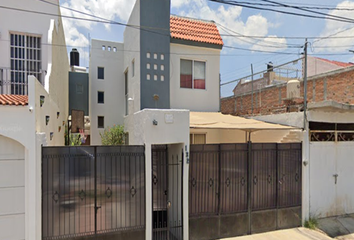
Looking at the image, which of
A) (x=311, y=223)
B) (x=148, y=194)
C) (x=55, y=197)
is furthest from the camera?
(x=311, y=223)

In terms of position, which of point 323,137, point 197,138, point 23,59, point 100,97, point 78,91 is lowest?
point 197,138

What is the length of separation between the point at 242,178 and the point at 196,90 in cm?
539

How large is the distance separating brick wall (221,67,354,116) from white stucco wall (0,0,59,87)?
11218 mm

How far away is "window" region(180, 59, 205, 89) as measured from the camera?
1117cm

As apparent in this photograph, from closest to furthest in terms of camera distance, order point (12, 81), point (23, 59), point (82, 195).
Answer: point (82, 195) → point (12, 81) → point (23, 59)

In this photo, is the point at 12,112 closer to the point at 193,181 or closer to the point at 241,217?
the point at 193,181

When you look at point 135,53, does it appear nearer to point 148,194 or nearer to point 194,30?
point 194,30

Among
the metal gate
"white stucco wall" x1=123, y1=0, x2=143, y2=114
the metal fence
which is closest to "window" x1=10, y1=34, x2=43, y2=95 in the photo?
"white stucco wall" x1=123, y1=0, x2=143, y2=114

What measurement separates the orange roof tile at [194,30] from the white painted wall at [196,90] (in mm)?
454

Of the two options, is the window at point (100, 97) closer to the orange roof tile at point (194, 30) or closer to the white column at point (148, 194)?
the orange roof tile at point (194, 30)

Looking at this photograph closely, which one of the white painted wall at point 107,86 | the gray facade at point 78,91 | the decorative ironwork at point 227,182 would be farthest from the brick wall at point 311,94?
the gray facade at point 78,91

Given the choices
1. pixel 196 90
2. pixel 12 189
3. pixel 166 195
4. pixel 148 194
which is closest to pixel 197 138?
pixel 196 90

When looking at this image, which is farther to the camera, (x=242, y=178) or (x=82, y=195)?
(x=242, y=178)

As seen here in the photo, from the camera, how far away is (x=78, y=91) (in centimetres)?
1803
